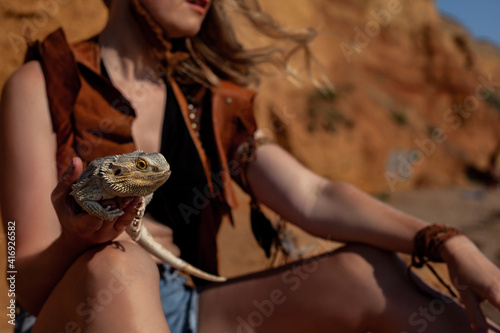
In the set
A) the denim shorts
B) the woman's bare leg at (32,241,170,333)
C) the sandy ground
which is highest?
the woman's bare leg at (32,241,170,333)

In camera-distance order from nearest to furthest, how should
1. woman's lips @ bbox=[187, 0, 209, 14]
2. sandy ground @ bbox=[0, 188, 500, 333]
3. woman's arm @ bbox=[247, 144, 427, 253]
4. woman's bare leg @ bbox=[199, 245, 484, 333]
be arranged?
woman's bare leg @ bbox=[199, 245, 484, 333] → woman's arm @ bbox=[247, 144, 427, 253] → woman's lips @ bbox=[187, 0, 209, 14] → sandy ground @ bbox=[0, 188, 500, 333]

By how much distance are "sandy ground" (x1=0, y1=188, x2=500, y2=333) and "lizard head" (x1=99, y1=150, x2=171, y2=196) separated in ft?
5.64

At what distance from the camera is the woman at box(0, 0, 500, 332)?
1193 millimetres

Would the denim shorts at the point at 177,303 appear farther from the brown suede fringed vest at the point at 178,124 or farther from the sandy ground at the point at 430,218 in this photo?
the sandy ground at the point at 430,218

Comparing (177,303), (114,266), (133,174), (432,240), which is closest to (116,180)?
(133,174)

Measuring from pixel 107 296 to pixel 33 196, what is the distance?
1.38 feet

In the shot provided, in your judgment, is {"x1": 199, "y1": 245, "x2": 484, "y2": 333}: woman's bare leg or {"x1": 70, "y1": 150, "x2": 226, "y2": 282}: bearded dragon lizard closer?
{"x1": 70, "y1": 150, "x2": 226, "y2": 282}: bearded dragon lizard

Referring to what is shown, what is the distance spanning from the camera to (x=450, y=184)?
38.7 feet

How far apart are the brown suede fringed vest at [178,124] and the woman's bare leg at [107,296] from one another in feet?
1.42

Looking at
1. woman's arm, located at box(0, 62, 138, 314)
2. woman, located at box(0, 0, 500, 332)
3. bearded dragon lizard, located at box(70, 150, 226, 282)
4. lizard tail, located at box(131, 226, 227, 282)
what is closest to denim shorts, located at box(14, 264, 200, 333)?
woman, located at box(0, 0, 500, 332)

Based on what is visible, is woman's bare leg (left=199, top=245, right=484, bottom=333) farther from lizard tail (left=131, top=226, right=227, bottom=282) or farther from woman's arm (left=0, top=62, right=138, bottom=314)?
woman's arm (left=0, top=62, right=138, bottom=314)

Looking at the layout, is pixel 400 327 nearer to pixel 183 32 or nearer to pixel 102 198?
pixel 102 198

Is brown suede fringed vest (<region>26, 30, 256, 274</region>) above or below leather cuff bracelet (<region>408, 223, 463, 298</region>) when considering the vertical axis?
below

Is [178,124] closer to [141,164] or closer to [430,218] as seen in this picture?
[141,164]
